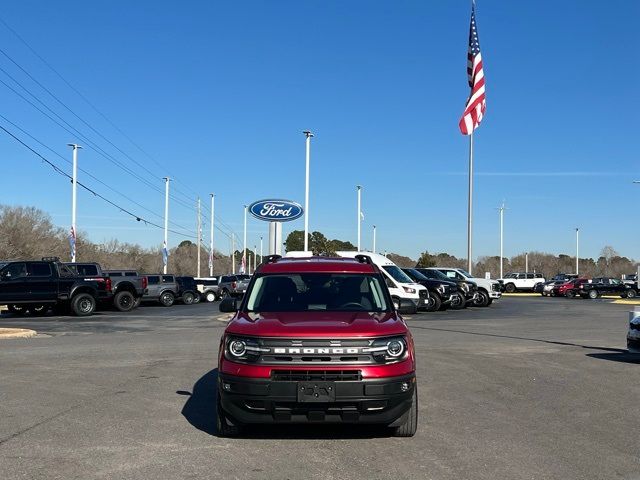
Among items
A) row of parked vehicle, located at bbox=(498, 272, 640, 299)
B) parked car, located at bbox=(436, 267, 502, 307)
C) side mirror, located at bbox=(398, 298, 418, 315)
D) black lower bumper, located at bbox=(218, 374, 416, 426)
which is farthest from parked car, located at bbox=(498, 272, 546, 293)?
black lower bumper, located at bbox=(218, 374, 416, 426)

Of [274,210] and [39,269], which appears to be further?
[274,210]

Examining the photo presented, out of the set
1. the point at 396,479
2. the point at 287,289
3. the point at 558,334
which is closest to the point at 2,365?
the point at 287,289

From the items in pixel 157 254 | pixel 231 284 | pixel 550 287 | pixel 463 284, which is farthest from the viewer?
pixel 157 254

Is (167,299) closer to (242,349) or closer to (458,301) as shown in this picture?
(458,301)

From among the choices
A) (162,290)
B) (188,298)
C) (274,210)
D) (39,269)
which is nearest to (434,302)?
(274,210)

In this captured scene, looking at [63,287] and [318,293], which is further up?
[318,293]

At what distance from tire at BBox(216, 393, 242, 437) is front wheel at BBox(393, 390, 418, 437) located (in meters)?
1.58

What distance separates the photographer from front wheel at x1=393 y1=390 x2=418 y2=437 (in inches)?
277

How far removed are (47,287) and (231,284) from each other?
64.1 ft

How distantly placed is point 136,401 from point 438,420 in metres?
3.81

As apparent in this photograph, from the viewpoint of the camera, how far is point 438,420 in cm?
808

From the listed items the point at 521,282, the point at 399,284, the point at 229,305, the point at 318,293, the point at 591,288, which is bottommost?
the point at 591,288

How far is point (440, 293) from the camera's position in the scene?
30406 mm

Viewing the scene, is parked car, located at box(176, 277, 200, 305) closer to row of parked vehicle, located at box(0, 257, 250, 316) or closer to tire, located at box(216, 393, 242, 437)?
row of parked vehicle, located at box(0, 257, 250, 316)
